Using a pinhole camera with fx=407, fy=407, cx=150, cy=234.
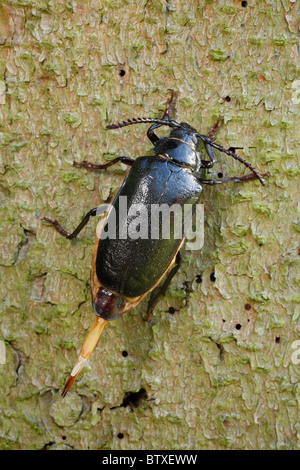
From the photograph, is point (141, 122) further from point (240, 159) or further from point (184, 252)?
point (184, 252)

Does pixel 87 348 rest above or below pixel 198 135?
below

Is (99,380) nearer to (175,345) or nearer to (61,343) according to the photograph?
(61,343)

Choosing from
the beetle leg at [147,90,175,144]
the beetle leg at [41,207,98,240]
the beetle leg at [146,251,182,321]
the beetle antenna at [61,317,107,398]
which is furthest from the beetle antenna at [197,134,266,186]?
the beetle antenna at [61,317,107,398]

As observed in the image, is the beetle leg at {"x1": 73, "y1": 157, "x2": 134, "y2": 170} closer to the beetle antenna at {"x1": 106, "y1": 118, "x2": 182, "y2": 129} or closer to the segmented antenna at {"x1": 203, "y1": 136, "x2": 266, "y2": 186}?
the beetle antenna at {"x1": 106, "y1": 118, "x2": 182, "y2": 129}

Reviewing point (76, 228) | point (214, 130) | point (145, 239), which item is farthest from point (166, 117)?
point (76, 228)

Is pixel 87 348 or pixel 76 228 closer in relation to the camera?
pixel 87 348

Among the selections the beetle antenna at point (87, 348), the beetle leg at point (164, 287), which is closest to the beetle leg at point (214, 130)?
the beetle leg at point (164, 287)
